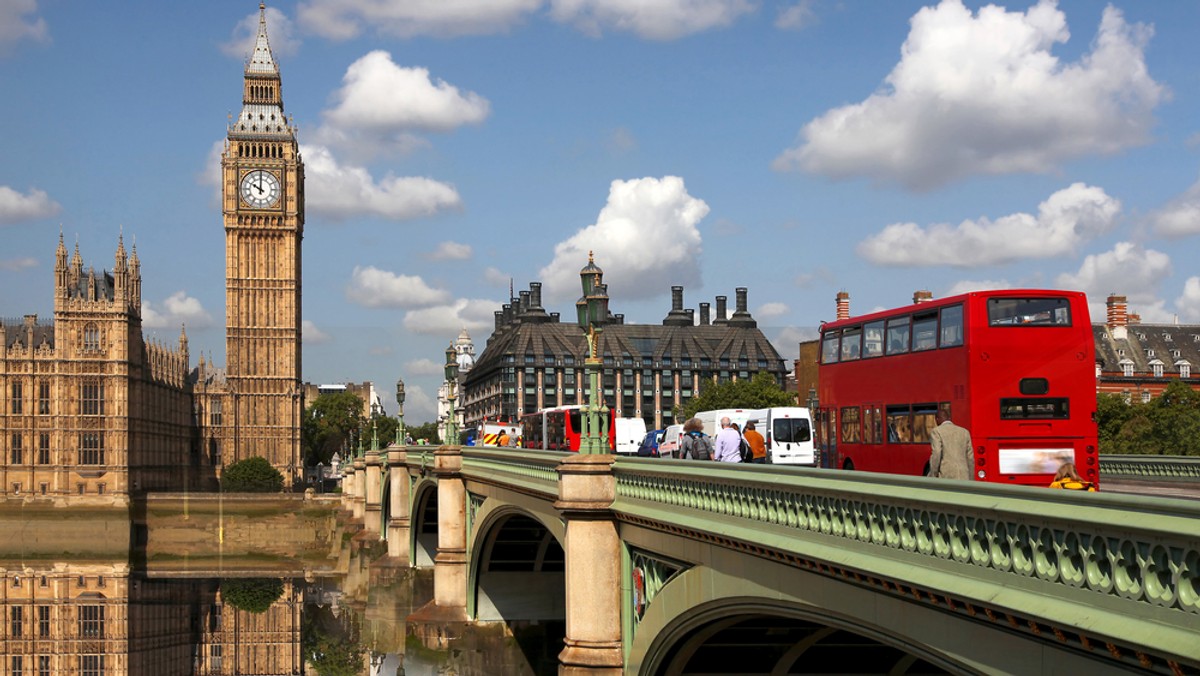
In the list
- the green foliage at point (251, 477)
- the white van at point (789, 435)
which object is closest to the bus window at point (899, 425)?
the white van at point (789, 435)

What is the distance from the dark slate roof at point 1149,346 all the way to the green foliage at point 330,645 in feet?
212

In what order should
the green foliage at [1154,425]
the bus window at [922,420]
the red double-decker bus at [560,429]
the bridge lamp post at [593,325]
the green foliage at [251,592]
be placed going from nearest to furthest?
1. the bridge lamp post at [593,325]
2. the bus window at [922,420]
3. the red double-decker bus at [560,429]
4. the green foliage at [1154,425]
5. the green foliage at [251,592]

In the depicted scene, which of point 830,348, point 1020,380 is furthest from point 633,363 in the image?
point 1020,380

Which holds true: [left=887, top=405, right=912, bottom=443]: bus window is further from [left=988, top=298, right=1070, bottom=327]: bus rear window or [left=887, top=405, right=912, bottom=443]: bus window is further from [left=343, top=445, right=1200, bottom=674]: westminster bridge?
[left=343, top=445, right=1200, bottom=674]: westminster bridge

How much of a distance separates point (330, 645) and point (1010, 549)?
53358 millimetres

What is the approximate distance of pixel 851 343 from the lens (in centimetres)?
3048

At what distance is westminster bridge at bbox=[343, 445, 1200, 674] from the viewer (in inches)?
324

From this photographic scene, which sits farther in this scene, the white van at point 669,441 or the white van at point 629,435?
the white van at point 629,435

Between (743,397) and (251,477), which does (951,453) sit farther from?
(251,477)

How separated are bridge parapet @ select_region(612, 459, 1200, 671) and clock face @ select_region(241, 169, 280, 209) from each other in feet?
487

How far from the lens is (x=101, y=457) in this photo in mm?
124438

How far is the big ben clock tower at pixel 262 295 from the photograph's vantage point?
154 meters

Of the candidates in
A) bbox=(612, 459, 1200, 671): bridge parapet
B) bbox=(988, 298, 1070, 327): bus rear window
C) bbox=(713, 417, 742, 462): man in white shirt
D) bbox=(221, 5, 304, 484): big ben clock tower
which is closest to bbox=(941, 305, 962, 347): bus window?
bbox=(988, 298, 1070, 327): bus rear window

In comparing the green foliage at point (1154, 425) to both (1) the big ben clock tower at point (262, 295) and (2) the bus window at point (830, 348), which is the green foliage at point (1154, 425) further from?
(1) the big ben clock tower at point (262, 295)
